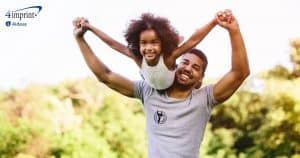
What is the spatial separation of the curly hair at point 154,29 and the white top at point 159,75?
2 cm

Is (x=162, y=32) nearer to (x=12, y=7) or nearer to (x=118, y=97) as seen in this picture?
(x=12, y=7)

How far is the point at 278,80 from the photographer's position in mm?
1966

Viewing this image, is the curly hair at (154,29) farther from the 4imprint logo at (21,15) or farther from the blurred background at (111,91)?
the 4imprint logo at (21,15)

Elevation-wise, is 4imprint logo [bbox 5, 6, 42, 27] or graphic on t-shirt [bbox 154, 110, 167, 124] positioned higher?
4imprint logo [bbox 5, 6, 42, 27]

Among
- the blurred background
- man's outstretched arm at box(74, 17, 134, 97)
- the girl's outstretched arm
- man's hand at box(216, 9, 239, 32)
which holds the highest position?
man's hand at box(216, 9, 239, 32)

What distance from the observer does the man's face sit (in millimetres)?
1087

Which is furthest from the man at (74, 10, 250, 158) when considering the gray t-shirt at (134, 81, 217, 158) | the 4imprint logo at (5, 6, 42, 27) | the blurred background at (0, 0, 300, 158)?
the 4imprint logo at (5, 6, 42, 27)

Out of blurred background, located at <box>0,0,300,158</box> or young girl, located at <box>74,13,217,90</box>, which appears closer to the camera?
young girl, located at <box>74,13,217,90</box>

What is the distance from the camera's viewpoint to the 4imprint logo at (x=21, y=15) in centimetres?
168

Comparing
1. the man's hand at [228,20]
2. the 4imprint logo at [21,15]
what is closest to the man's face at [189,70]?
the man's hand at [228,20]

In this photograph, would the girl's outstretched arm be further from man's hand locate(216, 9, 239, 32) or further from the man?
man's hand locate(216, 9, 239, 32)

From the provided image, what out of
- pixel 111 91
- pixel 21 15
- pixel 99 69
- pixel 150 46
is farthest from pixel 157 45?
pixel 111 91

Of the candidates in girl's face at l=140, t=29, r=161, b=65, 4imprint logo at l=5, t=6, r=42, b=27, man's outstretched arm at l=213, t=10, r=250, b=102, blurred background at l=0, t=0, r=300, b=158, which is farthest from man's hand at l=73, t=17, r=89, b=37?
4imprint logo at l=5, t=6, r=42, b=27

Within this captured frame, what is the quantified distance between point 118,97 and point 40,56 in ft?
0.93
